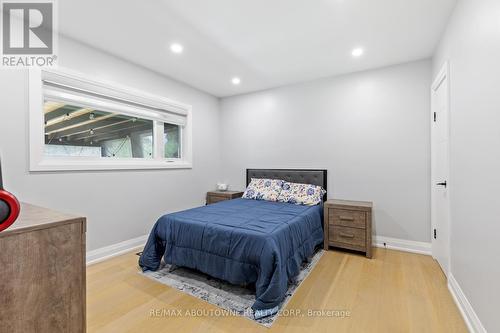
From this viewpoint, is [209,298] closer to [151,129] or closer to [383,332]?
[383,332]

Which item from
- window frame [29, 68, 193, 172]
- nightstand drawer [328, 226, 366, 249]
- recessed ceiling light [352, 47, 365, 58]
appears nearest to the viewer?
window frame [29, 68, 193, 172]

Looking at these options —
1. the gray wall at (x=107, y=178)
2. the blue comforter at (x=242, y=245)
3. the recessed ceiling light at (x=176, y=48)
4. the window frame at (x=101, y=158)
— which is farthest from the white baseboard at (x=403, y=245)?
the recessed ceiling light at (x=176, y=48)

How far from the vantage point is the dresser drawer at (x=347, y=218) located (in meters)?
2.88

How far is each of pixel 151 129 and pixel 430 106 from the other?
12.5 ft

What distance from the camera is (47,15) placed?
215cm

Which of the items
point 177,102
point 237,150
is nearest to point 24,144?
point 177,102

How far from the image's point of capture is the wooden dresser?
87cm

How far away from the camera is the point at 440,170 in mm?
2559

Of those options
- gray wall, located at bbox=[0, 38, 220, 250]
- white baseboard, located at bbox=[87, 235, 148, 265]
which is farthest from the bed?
gray wall, located at bbox=[0, 38, 220, 250]

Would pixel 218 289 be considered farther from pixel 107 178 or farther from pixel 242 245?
pixel 107 178

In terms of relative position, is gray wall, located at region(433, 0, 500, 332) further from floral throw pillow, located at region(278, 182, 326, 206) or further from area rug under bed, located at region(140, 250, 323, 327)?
floral throw pillow, located at region(278, 182, 326, 206)

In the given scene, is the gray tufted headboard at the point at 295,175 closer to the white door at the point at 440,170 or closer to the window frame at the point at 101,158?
the window frame at the point at 101,158

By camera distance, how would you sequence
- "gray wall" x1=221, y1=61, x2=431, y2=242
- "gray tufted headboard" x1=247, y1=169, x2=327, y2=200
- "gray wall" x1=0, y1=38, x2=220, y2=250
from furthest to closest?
"gray tufted headboard" x1=247, y1=169, x2=327, y2=200, "gray wall" x1=221, y1=61, x2=431, y2=242, "gray wall" x1=0, y1=38, x2=220, y2=250

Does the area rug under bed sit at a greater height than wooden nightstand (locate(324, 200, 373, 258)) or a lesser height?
lesser
